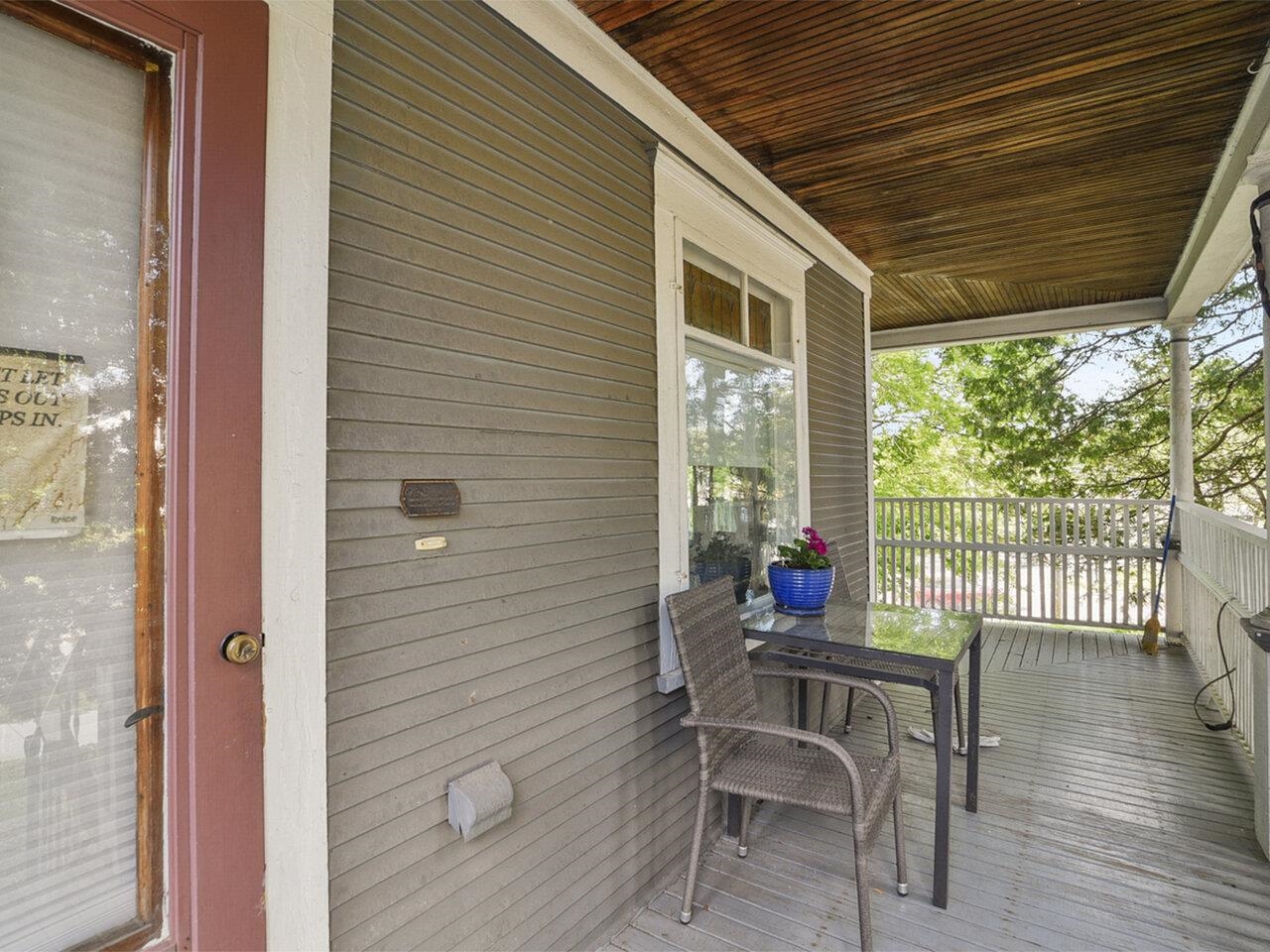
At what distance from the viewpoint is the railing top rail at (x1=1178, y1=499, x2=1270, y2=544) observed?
3.07 metres

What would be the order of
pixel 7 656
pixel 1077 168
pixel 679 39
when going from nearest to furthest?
pixel 7 656
pixel 679 39
pixel 1077 168

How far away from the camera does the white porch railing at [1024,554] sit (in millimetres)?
6000

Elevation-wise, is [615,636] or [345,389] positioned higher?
[345,389]

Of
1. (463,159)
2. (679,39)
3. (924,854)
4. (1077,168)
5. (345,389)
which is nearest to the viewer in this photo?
(345,389)

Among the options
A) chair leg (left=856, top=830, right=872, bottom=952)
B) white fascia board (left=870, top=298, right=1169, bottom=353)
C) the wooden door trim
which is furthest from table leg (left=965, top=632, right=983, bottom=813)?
white fascia board (left=870, top=298, right=1169, bottom=353)

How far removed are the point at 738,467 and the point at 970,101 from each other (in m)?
1.65

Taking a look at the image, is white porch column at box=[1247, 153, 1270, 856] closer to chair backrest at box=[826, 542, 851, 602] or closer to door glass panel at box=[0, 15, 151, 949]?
chair backrest at box=[826, 542, 851, 602]

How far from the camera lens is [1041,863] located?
2.42 meters

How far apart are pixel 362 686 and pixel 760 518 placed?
2159 millimetres

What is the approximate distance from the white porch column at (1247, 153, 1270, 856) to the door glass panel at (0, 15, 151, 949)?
3400 millimetres

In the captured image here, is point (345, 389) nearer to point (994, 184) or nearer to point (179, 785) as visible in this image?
point (179, 785)

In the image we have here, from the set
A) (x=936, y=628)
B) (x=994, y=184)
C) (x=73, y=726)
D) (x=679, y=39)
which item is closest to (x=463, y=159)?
(x=679, y=39)

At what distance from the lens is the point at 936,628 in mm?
2688

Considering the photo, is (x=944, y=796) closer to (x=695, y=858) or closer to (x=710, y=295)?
(x=695, y=858)
